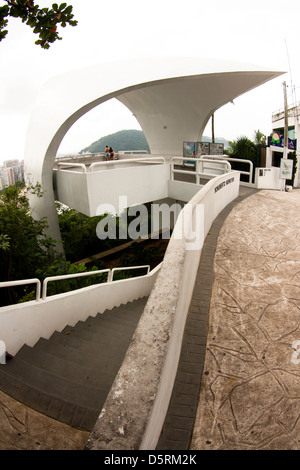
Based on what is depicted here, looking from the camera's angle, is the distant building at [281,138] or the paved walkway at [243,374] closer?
the paved walkway at [243,374]

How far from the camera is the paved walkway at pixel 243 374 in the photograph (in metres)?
2.28

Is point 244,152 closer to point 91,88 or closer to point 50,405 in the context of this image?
point 91,88

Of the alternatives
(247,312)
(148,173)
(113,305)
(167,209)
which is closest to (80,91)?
(148,173)

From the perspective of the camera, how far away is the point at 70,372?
3.47 metres

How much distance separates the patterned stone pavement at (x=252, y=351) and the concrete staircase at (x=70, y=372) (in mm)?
1116

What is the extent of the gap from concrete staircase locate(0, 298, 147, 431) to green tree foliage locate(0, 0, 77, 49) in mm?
3431

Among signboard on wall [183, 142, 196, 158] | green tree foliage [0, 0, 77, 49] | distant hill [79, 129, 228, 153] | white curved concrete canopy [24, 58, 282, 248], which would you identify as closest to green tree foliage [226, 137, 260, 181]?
signboard on wall [183, 142, 196, 158]

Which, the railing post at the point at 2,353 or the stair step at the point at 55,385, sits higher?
the railing post at the point at 2,353

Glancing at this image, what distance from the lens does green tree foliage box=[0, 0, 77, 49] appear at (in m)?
2.65

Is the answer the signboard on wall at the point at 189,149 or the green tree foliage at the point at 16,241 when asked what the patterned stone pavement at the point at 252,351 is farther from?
the signboard on wall at the point at 189,149

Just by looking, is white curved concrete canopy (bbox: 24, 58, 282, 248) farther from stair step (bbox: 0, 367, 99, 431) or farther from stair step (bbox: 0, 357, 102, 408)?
stair step (bbox: 0, 367, 99, 431)

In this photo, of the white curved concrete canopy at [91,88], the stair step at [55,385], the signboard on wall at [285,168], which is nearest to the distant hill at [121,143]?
the white curved concrete canopy at [91,88]

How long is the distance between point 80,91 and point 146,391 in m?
10.1

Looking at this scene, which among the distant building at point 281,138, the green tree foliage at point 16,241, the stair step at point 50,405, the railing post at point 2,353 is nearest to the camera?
the stair step at point 50,405
